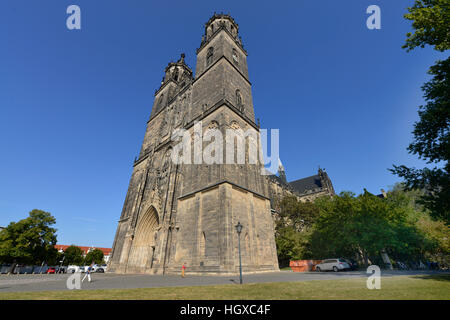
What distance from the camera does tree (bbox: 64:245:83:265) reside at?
49.4m

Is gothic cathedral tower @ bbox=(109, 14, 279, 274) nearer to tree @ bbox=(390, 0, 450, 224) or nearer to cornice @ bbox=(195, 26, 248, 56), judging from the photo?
cornice @ bbox=(195, 26, 248, 56)

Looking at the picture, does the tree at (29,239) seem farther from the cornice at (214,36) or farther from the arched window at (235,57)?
the arched window at (235,57)

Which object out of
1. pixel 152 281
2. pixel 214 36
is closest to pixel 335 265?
pixel 152 281

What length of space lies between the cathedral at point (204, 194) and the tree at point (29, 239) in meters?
15.0

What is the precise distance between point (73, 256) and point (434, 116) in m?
68.8

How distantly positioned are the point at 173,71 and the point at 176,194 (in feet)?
92.1

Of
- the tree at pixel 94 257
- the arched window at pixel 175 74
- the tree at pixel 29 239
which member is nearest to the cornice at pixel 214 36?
the arched window at pixel 175 74

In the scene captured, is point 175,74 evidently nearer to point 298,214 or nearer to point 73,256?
point 298,214

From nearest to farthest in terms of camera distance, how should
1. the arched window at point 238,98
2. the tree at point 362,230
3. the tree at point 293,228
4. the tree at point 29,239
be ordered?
the tree at point 362,230
the arched window at point 238,98
the tree at point 293,228
the tree at point 29,239

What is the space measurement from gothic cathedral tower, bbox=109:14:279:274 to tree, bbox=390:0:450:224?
34.6 ft

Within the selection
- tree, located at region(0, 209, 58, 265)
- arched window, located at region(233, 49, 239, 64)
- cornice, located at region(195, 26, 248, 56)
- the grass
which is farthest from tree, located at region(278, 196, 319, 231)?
tree, located at region(0, 209, 58, 265)

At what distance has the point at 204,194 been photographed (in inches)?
663

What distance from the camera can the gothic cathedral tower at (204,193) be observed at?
15.0 metres
